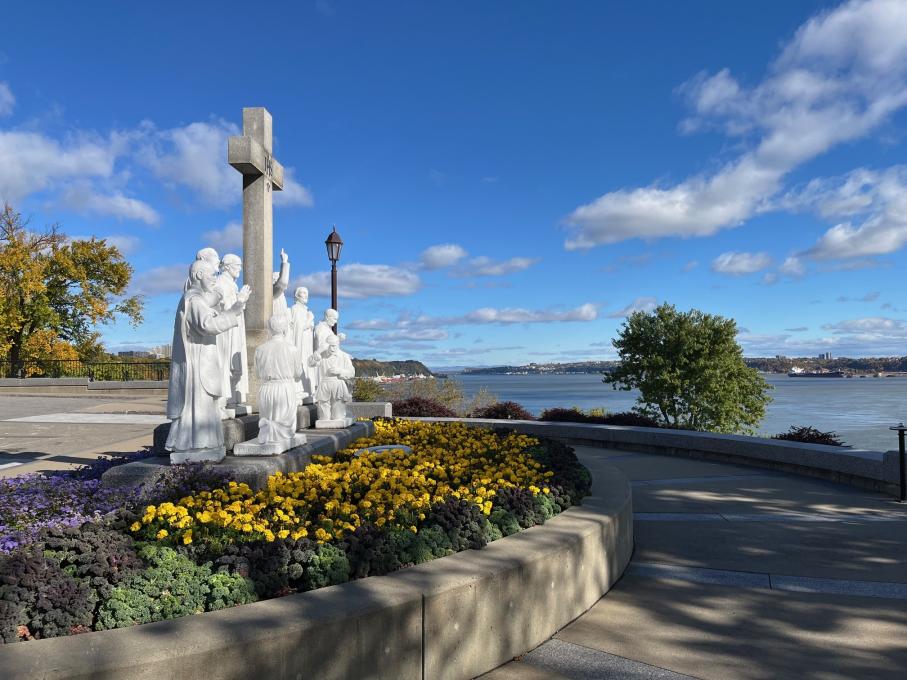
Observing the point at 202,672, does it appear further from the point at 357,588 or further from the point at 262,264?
the point at 262,264

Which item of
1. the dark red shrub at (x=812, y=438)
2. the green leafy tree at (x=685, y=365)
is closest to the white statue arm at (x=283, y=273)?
the dark red shrub at (x=812, y=438)

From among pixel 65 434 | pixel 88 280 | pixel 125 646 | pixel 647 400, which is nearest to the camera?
pixel 125 646

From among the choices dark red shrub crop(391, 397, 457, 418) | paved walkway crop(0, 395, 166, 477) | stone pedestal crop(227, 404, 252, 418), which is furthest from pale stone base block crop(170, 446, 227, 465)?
dark red shrub crop(391, 397, 457, 418)

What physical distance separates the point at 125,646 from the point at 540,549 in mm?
2401

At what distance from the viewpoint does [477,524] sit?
13.9 ft

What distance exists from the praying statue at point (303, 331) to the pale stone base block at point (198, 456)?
3.48 m

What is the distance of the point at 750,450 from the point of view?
33.4ft

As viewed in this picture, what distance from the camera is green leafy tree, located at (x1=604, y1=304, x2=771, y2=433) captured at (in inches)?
973

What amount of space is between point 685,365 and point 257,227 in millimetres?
20261

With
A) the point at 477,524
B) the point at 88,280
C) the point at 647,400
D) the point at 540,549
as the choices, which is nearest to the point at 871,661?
the point at 540,549

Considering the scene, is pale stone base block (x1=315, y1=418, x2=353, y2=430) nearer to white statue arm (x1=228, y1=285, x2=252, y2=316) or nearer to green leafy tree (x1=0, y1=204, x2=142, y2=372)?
white statue arm (x1=228, y1=285, x2=252, y2=316)

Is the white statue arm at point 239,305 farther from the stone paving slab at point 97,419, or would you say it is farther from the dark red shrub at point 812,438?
the stone paving slab at point 97,419

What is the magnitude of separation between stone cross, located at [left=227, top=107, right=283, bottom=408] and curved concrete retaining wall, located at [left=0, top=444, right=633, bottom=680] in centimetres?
612

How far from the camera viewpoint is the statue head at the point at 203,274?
5.93 m
